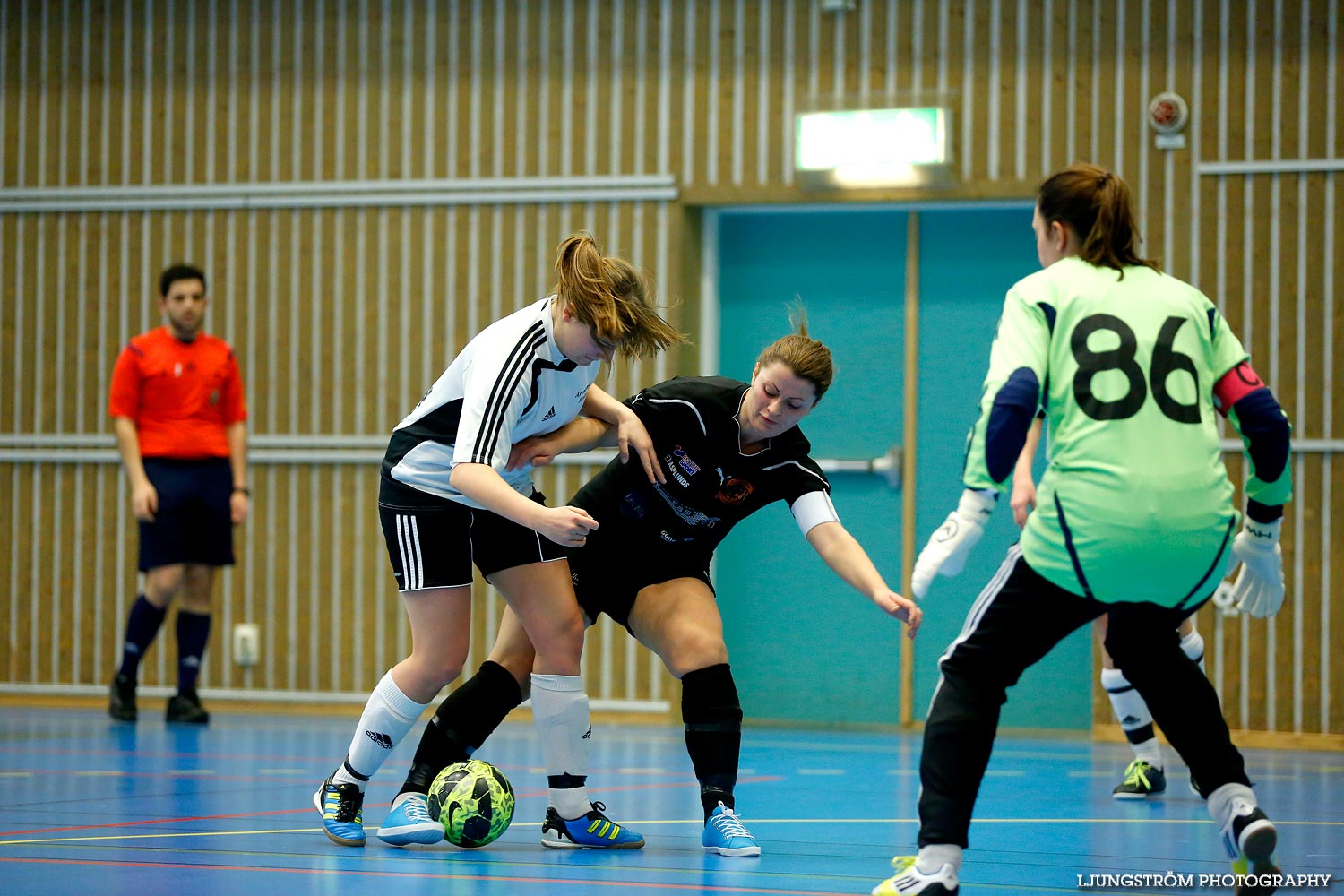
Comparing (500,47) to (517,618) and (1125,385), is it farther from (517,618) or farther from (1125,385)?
(1125,385)

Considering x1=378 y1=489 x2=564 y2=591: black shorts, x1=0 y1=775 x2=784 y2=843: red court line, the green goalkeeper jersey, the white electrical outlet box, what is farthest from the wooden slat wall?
the green goalkeeper jersey

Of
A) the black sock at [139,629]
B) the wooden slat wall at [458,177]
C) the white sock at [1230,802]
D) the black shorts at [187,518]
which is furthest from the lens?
the wooden slat wall at [458,177]

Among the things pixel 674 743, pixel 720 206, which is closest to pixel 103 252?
pixel 720 206

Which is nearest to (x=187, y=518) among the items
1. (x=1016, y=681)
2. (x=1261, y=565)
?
(x=1016, y=681)

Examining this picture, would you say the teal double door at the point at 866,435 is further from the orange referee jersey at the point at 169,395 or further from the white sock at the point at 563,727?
the white sock at the point at 563,727

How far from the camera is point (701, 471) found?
13.5 ft

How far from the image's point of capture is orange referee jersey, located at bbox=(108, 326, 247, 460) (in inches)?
301

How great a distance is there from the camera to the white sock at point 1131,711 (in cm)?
529

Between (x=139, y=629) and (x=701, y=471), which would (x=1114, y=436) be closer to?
(x=701, y=471)

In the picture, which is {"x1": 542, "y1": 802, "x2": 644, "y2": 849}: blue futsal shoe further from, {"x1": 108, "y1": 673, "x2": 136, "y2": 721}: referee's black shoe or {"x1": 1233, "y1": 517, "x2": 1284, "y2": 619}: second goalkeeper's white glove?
{"x1": 108, "y1": 673, "x2": 136, "y2": 721}: referee's black shoe

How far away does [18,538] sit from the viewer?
9477 millimetres

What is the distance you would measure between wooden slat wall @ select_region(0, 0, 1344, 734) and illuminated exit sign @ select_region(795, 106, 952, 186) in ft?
0.39

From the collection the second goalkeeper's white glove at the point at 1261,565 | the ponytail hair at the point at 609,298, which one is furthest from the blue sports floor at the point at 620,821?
the ponytail hair at the point at 609,298

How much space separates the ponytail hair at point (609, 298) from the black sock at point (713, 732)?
2.82 feet
